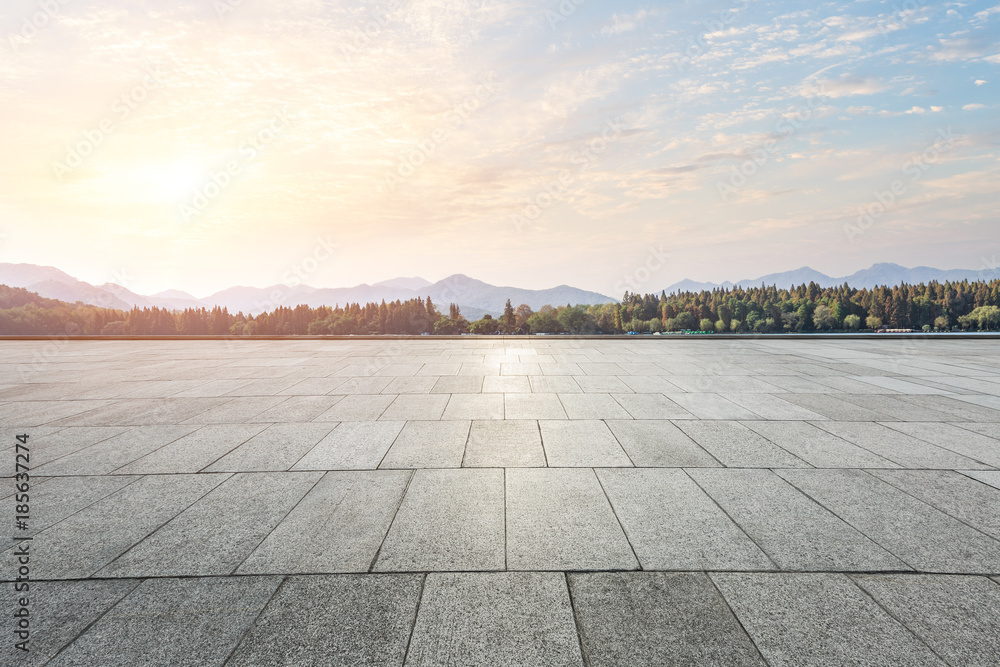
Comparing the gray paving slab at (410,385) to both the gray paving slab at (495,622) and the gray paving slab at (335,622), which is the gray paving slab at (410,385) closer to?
the gray paving slab at (335,622)

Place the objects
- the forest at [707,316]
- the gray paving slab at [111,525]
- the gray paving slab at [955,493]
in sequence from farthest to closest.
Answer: the forest at [707,316] → the gray paving slab at [955,493] → the gray paving slab at [111,525]

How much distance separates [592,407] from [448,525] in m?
5.85

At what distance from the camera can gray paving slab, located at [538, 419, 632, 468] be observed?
6934mm

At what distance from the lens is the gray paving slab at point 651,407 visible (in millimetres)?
9531

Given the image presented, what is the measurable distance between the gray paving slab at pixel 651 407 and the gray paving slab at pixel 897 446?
2.58 metres

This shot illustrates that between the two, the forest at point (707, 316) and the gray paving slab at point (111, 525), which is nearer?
the gray paving slab at point (111, 525)

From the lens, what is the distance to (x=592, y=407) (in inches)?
402

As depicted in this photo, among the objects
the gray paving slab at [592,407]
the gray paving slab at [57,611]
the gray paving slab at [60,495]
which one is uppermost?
the gray paving slab at [592,407]

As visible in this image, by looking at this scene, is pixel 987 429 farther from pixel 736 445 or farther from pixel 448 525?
pixel 448 525

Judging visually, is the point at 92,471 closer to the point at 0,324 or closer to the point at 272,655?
the point at 272,655

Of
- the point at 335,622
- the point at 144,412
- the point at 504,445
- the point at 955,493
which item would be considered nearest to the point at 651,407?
the point at 504,445

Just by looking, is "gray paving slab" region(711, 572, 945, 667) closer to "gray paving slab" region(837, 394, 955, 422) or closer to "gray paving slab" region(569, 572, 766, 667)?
"gray paving slab" region(569, 572, 766, 667)

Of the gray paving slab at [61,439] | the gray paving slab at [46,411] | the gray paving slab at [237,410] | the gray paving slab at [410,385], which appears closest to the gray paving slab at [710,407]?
the gray paving slab at [410,385]

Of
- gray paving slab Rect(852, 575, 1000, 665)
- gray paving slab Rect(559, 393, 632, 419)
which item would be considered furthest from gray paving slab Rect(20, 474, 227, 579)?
gray paving slab Rect(852, 575, 1000, 665)
